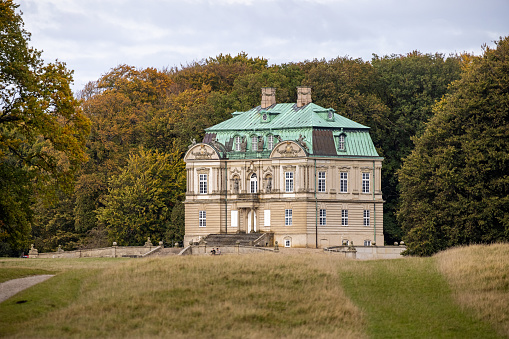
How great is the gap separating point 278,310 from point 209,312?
3059mm

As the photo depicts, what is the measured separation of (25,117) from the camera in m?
46.9

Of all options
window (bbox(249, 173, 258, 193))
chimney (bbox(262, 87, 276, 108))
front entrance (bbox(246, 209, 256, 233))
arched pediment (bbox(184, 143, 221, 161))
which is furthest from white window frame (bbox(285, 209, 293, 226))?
chimney (bbox(262, 87, 276, 108))

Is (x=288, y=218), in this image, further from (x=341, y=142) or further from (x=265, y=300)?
(x=265, y=300)

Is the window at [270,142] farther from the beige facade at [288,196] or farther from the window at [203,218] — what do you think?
the window at [203,218]

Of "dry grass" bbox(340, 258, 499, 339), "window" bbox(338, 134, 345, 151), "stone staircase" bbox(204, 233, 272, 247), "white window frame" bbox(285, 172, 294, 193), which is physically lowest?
"dry grass" bbox(340, 258, 499, 339)

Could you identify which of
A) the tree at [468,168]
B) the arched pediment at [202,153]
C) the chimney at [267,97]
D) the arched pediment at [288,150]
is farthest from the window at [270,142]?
the tree at [468,168]

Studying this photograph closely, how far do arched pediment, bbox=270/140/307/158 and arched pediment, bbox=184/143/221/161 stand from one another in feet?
17.6

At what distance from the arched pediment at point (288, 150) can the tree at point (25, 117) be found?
38.4 metres

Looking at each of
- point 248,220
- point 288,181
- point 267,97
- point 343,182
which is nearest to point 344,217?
point 343,182

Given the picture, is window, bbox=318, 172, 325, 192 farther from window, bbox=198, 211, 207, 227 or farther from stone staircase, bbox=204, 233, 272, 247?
window, bbox=198, 211, 207, 227

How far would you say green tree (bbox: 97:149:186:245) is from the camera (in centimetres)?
9106

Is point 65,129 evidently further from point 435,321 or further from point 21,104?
point 435,321

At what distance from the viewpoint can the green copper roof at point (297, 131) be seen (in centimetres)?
8694

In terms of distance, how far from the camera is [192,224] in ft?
293
